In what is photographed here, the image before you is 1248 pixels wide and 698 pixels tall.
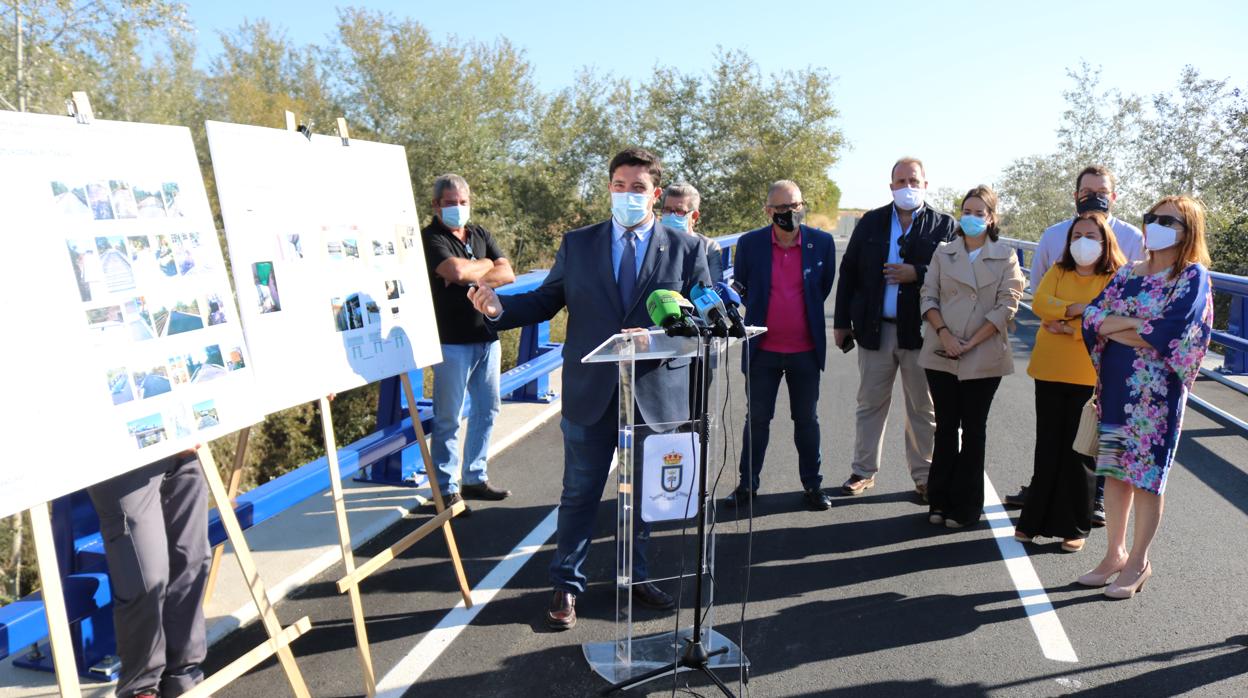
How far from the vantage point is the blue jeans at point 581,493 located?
156 inches

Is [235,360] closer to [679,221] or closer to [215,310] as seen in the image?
[215,310]

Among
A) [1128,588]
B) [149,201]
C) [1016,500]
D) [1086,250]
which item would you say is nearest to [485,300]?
[149,201]

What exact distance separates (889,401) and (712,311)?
2.86 meters

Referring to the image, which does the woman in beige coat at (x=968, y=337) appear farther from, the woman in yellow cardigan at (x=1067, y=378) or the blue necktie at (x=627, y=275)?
the blue necktie at (x=627, y=275)

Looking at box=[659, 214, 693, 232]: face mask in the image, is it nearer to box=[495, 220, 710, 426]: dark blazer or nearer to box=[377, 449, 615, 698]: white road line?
box=[495, 220, 710, 426]: dark blazer

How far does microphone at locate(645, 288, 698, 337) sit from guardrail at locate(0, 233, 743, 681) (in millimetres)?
2032

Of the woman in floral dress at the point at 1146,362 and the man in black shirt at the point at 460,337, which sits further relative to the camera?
the man in black shirt at the point at 460,337

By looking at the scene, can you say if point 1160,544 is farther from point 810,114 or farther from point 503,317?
point 810,114

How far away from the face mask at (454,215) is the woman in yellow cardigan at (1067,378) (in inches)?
135

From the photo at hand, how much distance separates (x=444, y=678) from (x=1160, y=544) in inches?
164

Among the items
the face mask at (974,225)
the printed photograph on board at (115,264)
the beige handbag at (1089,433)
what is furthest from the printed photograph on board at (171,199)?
the beige handbag at (1089,433)

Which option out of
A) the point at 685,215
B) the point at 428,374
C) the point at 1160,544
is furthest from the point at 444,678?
the point at 428,374

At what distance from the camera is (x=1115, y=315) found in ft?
13.9

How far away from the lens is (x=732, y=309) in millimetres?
3273
